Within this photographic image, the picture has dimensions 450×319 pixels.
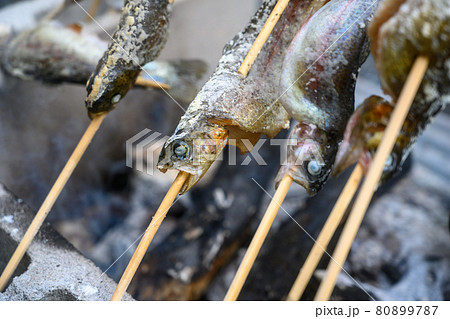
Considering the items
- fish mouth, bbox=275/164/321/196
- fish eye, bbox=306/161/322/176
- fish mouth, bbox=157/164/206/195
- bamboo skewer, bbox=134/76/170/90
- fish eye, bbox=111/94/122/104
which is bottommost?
bamboo skewer, bbox=134/76/170/90

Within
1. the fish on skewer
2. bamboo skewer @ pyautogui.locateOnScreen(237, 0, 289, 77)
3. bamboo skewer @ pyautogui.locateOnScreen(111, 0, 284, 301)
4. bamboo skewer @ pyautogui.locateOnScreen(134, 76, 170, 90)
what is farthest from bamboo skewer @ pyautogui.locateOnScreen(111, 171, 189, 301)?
the fish on skewer

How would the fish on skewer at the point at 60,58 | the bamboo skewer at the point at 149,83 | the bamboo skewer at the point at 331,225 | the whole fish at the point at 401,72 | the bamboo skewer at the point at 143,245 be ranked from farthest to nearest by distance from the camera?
the fish on skewer at the point at 60,58 → the bamboo skewer at the point at 149,83 → the bamboo skewer at the point at 143,245 → the bamboo skewer at the point at 331,225 → the whole fish at the point at 401,72

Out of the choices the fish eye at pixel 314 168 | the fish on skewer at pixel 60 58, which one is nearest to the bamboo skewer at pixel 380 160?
the fish eye at pixel 314 168

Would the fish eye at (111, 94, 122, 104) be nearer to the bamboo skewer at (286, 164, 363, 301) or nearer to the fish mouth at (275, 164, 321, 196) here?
the fish mouth at (275, 164, 321, 196)

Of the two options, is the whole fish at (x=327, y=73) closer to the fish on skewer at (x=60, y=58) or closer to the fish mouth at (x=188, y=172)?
the fish mouth at (x=188, y=172)

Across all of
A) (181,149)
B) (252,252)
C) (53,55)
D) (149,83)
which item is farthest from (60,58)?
(252,252)

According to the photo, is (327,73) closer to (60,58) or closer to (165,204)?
(165,204)
